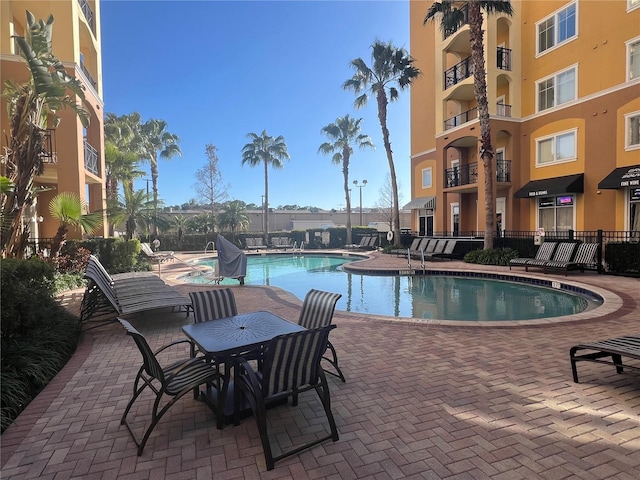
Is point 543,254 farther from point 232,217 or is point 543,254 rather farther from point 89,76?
point 232,217

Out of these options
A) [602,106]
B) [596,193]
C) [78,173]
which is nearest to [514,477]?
[78,173]

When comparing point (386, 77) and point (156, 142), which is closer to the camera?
point (386, 77)

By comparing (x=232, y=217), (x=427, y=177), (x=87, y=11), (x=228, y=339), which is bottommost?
(x=228, y=339)

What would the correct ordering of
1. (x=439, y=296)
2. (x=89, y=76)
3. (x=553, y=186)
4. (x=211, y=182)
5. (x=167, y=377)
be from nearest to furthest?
(x=167, y=377), (x=439, y=296), (x=89, y=76), (x=553, y=186), (x=211, y=182)

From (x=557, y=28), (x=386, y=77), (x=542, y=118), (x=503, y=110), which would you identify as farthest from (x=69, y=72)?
(x=557, y=28)

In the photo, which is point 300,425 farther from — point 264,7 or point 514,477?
point 264,7

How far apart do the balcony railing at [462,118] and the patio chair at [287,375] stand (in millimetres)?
20741

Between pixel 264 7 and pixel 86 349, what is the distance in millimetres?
12468

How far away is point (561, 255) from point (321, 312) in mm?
11827

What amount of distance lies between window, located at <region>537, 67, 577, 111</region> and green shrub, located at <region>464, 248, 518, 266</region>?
8429 mm

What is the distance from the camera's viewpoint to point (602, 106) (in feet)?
49.1

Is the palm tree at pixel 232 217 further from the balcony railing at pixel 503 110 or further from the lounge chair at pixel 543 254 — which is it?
the lounge chair at pixel 543 254

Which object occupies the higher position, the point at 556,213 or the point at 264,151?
the point at 264,151

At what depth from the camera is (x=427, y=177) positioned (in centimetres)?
2442
